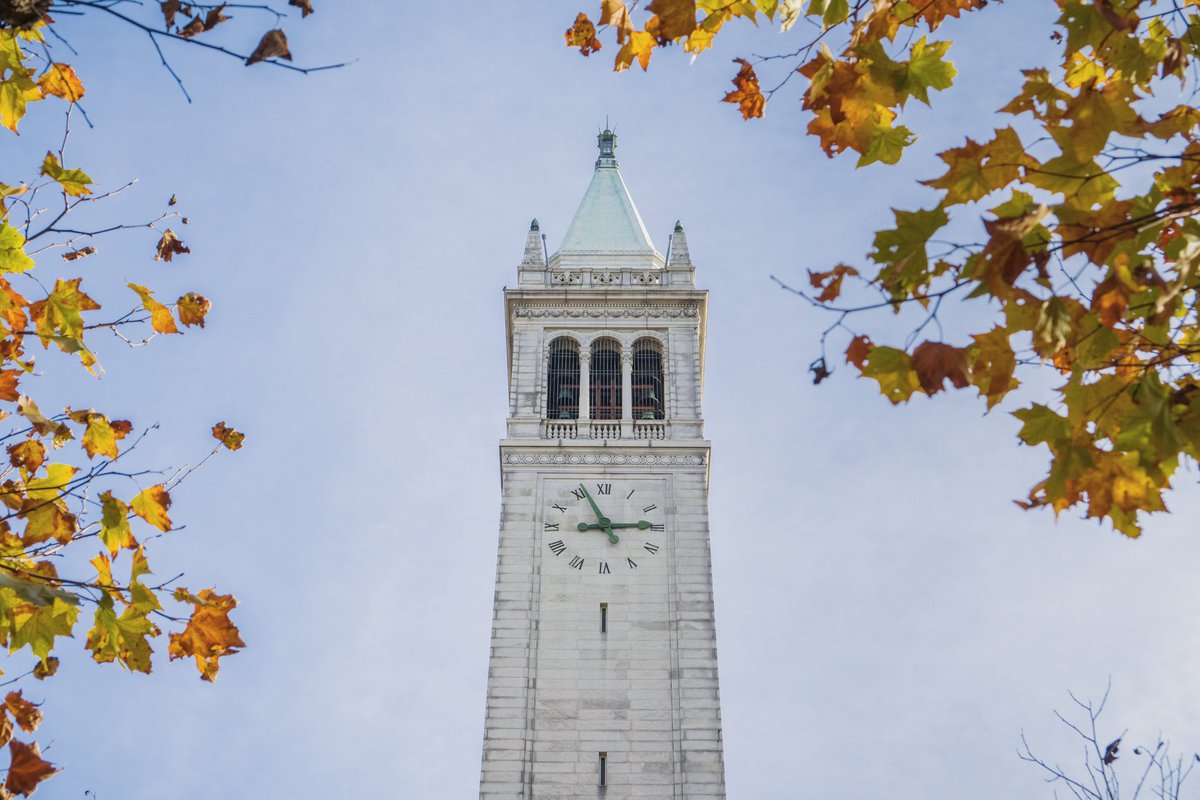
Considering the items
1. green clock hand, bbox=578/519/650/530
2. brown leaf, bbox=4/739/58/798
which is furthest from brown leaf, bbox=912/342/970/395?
green clock hand, bbox=578/519/650/530

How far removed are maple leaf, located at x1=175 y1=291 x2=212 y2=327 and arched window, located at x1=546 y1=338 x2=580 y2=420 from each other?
3551 cm

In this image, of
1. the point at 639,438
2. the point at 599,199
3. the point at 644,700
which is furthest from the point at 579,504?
the point at 599,199

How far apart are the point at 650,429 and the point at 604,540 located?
15.9ft

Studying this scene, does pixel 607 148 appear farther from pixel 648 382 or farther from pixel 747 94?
pixel 747 94

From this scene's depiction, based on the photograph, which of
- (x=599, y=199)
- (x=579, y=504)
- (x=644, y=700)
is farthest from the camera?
(x=599, y=199)

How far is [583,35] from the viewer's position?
9.52m

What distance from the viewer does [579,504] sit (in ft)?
138

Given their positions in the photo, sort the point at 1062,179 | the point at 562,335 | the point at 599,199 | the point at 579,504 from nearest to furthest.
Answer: the point at 1062,179, the point at 579,504, the point at 562,335, the point at 599,199

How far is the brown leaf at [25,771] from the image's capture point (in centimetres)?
687

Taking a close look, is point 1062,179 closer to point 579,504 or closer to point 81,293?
point 81,293

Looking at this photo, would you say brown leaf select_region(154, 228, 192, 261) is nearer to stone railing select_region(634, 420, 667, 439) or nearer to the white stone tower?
the white stone tower

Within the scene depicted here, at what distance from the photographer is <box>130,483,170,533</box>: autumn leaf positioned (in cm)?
814

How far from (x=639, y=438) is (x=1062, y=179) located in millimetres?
37545

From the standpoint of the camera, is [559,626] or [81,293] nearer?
[81,293]
